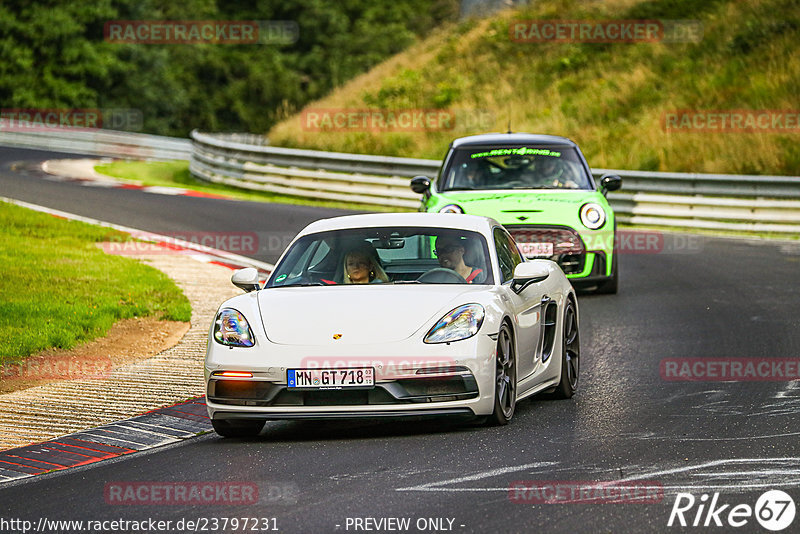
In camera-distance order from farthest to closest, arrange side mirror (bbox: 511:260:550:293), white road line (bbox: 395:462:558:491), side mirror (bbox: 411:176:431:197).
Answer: side mirror (bbox: 411:176:431:197) → side mirror (bbox: 511:260:550:293) → white road line (bbox: 395:462:558:491)

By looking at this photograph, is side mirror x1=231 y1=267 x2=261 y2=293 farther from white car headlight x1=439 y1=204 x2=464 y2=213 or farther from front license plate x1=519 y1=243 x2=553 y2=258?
white car headlight x1=439 y1=204 x2=464 y2=213

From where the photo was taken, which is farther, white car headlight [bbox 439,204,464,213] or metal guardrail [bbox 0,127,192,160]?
metal guardrail [bbox 0,127,192,160]

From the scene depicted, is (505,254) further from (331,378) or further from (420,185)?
(420,185)

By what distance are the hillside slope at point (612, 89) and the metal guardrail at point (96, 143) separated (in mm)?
5806

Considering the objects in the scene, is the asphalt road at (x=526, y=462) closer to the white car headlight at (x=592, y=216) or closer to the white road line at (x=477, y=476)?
the white road line at (x=477, y=476)

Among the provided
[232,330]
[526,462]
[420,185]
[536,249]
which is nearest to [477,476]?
[526,462]

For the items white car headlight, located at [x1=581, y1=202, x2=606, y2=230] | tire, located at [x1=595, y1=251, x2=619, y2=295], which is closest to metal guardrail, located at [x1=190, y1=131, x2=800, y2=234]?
tire, located at [x1=595, y1=251, x2=619, y2=295]

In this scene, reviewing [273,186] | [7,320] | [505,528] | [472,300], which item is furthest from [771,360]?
[273,186]

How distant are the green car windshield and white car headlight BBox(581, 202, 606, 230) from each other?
714mm

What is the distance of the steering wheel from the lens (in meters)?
8.63

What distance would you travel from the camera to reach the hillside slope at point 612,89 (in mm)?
28359

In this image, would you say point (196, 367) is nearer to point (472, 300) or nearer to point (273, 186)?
point (472, 300)

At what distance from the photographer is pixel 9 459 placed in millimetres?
7629

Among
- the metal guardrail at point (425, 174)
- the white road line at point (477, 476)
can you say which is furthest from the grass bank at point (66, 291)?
the metal guardrail at point (425, 174)
